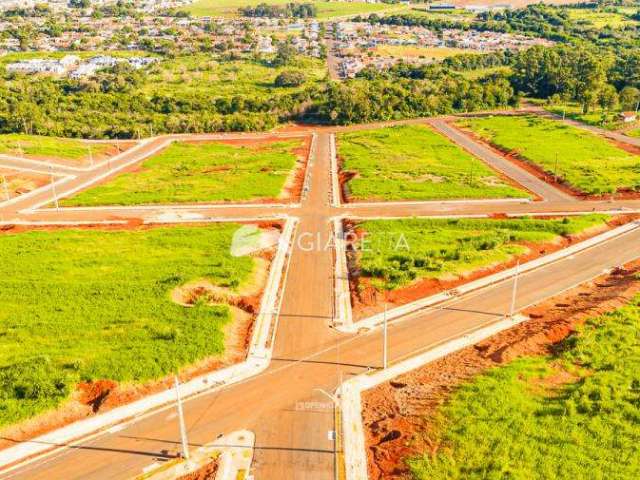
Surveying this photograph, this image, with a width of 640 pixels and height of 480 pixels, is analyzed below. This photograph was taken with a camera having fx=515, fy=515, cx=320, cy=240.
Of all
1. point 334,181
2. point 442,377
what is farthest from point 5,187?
point 442,377

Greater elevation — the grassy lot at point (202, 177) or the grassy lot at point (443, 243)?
the grassy lot at point (202, 177)

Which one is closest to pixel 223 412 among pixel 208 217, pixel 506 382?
pixel 506 382

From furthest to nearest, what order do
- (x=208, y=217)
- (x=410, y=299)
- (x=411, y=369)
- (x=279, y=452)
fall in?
(x=208, y=217) < (x=410, y=299) < (x=411, y=369) < (x=279, y=452)

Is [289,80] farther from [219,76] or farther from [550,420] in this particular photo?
[550,420]

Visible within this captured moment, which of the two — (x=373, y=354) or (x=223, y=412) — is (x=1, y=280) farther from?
(x=373, y=354)

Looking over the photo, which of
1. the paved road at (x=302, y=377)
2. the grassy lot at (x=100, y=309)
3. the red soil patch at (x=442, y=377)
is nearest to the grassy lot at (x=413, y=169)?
the paved road at (x=302, y=377)

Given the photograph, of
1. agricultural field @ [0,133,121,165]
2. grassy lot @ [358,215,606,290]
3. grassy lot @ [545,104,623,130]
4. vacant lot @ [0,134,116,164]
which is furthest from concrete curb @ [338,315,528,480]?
grassy lot @ [545,104,623,130]

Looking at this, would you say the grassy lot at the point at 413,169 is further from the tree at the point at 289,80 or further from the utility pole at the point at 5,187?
the tree at the point at 289,80

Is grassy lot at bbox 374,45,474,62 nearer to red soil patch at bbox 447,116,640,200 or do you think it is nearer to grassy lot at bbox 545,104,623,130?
grassy lot at bbox 545,104,623,130
